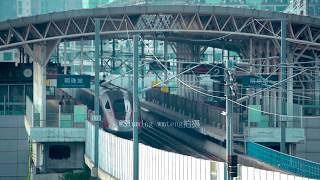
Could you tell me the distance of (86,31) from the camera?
59.4 m

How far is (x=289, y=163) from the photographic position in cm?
3228

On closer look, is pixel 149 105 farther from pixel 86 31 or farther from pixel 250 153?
pixel 250 153

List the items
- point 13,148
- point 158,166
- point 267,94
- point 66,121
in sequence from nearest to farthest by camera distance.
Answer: point 158,166 → point 66,121 → point 267,94 → point 13,148

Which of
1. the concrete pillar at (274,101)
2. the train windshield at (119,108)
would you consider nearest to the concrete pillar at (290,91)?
the concrete pillar at (274,101)

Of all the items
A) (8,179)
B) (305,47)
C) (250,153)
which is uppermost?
(305,47)


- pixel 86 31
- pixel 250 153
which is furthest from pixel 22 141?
pixel 250 153

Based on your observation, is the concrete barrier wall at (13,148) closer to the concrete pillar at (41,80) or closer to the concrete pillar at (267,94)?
the concrete pillar at (41,80)

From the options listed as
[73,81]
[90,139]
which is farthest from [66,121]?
[90,139]

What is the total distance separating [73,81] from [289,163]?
1015 inches

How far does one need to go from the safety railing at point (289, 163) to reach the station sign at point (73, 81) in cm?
1773

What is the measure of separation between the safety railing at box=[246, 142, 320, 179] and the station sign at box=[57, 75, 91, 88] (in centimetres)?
1773

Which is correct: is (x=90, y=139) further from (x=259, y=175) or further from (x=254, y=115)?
(x=259, y=175)

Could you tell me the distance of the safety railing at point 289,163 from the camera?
2952 centimetres

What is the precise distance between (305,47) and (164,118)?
2295 cm
